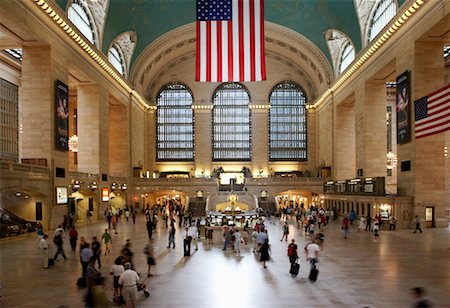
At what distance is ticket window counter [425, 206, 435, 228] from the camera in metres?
24.9

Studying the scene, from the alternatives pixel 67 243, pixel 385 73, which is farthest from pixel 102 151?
pixel 385 73

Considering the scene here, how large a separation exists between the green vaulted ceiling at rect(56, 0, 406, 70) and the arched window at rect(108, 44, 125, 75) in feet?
4.88

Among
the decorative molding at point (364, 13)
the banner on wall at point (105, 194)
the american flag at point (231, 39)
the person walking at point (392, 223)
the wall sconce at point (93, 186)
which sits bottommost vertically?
the person walking at point (392, 223)

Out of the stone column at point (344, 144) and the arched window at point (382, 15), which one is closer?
the arched window at point (382, 15)

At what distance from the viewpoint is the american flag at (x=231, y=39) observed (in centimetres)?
2053

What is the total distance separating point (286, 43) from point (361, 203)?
2145cm

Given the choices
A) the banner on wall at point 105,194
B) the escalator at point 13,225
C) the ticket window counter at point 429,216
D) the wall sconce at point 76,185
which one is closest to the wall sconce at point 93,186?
the banner on wall at point 105,194

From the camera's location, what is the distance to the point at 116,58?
Answer: 131 feet

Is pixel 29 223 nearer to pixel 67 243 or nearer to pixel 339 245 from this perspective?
pixel 67 243

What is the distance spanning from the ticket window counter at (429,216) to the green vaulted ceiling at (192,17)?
49.1ft

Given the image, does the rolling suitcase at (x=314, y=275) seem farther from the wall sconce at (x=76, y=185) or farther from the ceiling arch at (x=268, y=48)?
the ceiling arch at (x=268, y=48)

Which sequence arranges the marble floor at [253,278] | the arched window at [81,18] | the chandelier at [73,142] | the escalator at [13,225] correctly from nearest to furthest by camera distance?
1. the marble floor at [253,278]
2. the escalator at [13,225]
3. the arched window at [81,18]
4. the chandelier at [73,142]

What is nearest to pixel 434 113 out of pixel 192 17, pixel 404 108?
pixel 404 108

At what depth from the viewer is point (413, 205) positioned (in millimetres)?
25031
